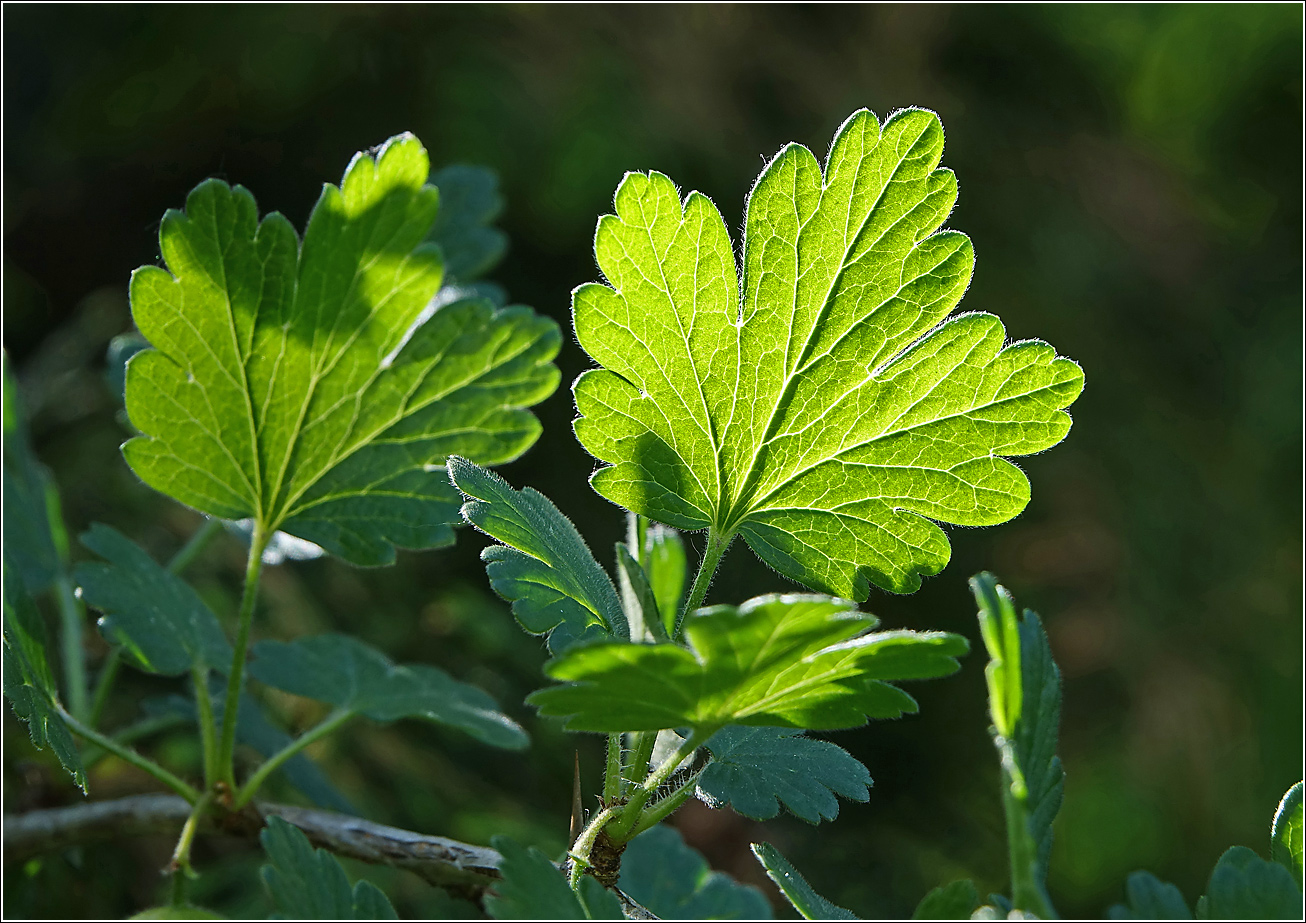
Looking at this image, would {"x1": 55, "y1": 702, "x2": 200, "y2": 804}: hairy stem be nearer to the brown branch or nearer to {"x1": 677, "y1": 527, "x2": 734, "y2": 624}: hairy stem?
the brown branch

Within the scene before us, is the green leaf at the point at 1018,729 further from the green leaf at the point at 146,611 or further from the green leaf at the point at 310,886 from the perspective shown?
the green leaf at the point at 146,611

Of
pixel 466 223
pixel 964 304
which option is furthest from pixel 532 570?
pixel 964 304

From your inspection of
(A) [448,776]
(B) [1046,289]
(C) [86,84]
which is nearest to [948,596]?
(B) [1046,289]

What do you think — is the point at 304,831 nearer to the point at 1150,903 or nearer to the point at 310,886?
the point at 310,886

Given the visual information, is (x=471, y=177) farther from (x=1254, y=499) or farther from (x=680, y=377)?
(x=1254, y=499)

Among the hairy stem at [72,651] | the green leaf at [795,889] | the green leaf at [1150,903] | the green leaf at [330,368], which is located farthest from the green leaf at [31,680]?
the green leaf at [1150,903]

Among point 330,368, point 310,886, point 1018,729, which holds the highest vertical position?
point 330,368
